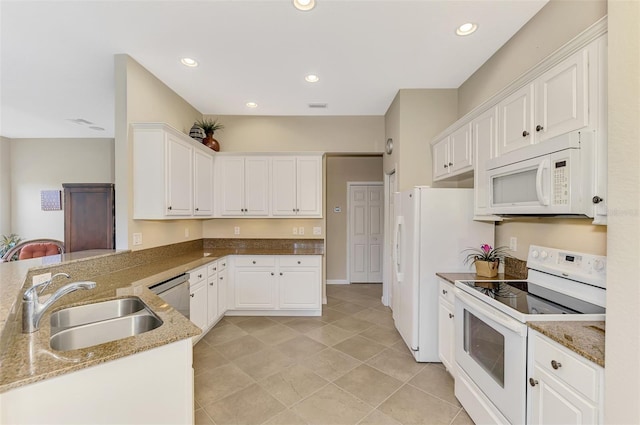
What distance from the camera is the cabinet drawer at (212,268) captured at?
3.19m

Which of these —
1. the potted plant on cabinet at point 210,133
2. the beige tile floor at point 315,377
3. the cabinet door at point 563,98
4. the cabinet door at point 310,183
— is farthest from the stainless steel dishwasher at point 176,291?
the cabinet door at point 563,98

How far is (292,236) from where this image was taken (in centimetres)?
422

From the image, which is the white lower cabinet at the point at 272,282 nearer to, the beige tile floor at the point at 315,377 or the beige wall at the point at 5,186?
the beige tile floor at the point at 315,377

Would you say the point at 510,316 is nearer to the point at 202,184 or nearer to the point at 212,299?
the point at 212,299

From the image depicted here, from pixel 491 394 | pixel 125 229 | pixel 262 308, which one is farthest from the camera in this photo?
pixel 262 308

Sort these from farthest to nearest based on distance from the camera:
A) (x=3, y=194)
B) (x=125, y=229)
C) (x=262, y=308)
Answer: (x=3, y=194), (x=262, y=308), (x=125, y=229)

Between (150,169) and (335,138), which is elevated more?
(335,138)

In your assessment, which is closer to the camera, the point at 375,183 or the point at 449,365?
the point at 449,365

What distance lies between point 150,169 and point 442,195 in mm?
2830

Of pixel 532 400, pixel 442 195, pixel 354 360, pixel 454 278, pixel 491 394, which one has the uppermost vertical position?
pixel 442 195

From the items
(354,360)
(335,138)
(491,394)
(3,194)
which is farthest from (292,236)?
(3,194)

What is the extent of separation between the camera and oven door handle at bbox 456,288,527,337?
1.42 metres

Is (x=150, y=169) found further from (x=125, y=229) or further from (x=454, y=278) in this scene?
(x=454, y=278)

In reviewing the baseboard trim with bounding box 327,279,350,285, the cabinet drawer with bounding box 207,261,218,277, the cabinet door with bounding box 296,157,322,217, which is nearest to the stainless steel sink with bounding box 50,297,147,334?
the cabinet drawer with bounding box 207,261,218,277
